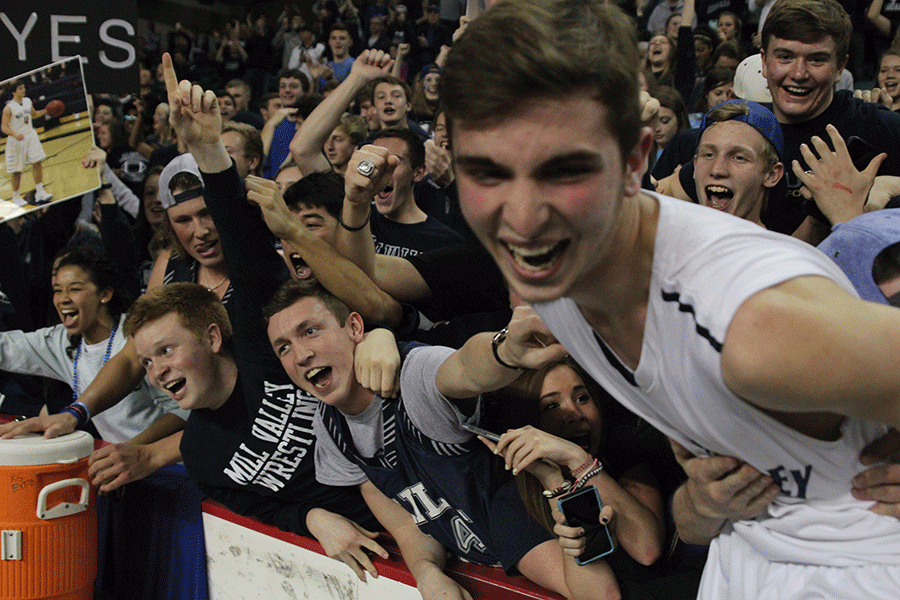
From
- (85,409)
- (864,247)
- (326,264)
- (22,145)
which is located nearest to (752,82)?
(326,264)

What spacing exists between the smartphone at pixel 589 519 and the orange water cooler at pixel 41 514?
7.20ft

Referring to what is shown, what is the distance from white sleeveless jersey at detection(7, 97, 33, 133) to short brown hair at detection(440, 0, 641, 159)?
12.9 feet

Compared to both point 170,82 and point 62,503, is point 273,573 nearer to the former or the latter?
point 62,503

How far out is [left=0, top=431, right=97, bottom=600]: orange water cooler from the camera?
3.14 m

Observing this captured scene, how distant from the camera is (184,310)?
10.6ft

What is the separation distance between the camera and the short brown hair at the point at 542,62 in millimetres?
1054

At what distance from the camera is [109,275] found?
418 centimetres

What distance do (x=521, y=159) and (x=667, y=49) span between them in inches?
227

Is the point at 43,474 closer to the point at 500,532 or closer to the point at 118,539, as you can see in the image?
the point at 118,539

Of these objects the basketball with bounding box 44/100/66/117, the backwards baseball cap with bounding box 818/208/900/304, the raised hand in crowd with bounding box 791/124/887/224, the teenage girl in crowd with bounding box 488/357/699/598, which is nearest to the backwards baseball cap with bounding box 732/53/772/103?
the raised hand in crowd with bounding box 791/124/887/224

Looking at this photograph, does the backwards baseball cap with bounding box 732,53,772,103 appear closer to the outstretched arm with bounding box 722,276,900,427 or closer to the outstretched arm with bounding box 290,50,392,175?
the outstretched arm with bounding box 290,50,392,175

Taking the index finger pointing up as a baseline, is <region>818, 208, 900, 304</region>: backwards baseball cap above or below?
above

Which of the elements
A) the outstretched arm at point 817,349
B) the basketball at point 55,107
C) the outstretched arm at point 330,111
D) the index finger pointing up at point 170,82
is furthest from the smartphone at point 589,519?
the basketball at point 55,107

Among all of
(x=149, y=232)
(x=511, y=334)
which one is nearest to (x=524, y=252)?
(x=511, y=334)
